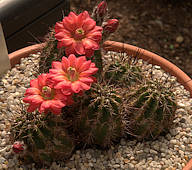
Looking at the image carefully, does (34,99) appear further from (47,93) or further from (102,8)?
(102,8)

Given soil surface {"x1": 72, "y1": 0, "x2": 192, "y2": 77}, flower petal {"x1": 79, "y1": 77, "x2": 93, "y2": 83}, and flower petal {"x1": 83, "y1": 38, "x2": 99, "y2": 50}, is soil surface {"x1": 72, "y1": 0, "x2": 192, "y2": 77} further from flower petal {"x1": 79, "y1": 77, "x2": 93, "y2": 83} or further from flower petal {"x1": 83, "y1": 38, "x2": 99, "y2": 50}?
flower petal {"x1": 79, "y1": 77, "x2": 93, "y2": 83}

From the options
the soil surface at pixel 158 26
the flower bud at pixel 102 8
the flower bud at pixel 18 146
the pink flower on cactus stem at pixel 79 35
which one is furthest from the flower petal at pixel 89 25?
the soil surface at pixel 158 26

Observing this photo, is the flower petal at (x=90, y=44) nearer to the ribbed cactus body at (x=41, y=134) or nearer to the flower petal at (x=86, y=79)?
the flower petal at (x=86, y=79)

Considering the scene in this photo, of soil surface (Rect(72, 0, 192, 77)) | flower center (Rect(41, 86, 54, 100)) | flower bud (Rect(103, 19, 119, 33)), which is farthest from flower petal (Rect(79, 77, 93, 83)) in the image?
soil surface (Rect(72, 0, 192, 77))

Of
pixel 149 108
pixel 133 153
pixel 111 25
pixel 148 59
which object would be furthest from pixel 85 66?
pixel 148 59

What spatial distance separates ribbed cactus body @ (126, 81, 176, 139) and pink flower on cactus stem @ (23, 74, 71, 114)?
0.41 meters

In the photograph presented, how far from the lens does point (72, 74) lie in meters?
1.25

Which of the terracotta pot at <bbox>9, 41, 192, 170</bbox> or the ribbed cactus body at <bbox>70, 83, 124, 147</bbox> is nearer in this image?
the ribbed cactus body at <bbox>70, 83, 124, 147</bbox>

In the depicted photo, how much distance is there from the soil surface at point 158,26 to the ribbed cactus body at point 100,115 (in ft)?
5.91

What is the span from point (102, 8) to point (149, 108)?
52 cm

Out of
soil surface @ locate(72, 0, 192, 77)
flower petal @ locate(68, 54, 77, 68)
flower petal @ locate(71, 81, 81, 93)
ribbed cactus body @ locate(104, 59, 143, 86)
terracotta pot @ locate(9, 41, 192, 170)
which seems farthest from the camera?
soil surface @ locate(72, 0, 192, 77)

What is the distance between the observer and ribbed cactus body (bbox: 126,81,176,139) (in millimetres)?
1505

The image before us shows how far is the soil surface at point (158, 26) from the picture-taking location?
329 cm

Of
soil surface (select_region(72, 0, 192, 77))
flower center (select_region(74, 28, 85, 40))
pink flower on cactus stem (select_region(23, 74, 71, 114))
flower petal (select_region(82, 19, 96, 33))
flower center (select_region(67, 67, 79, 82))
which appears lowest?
pink flower on cactus stem (select_region(23, 74, 71, 114))
